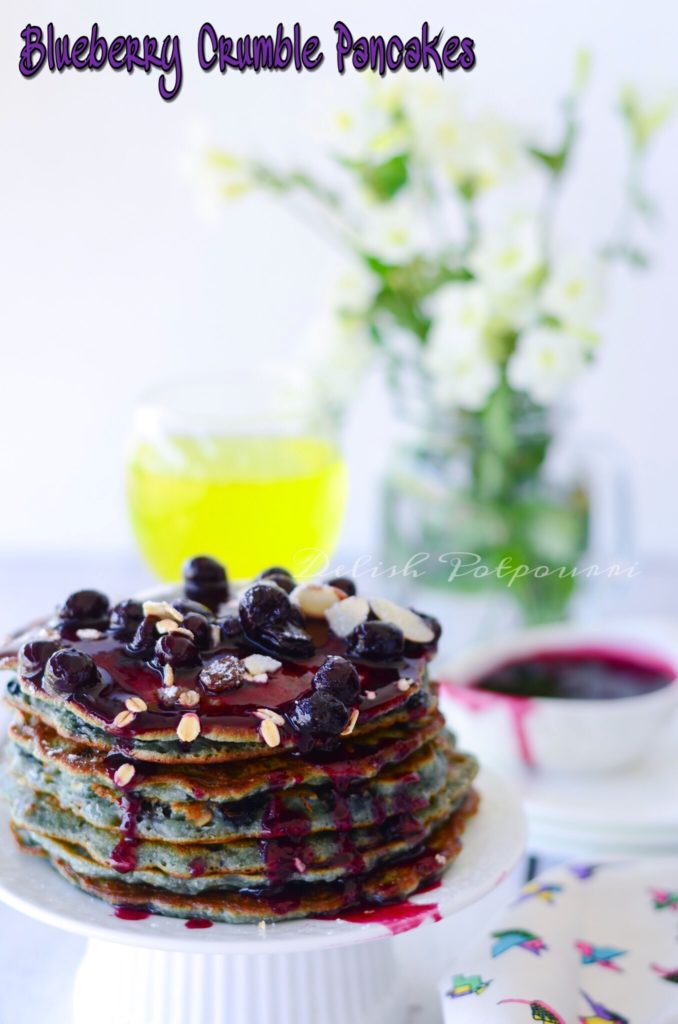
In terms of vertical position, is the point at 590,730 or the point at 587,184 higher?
the point at 587,184

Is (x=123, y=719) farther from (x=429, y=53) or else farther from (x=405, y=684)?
(x=429, y=53)

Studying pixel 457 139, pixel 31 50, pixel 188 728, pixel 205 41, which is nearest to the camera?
pixel 188 728

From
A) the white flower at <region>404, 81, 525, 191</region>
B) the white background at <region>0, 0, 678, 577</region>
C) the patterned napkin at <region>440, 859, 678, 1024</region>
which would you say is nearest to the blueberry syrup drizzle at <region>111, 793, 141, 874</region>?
the patterned napkin at <region>440, 859, 678, 1024</region>

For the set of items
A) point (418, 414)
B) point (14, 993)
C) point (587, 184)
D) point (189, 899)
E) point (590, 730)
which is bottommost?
point (14, 993)

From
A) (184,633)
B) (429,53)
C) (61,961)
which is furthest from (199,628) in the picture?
(429,53)

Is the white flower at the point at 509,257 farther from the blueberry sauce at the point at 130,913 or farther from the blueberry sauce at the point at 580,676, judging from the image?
the blueberry sauce at the point at 130,913

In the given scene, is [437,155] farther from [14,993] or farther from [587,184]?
[14,993]

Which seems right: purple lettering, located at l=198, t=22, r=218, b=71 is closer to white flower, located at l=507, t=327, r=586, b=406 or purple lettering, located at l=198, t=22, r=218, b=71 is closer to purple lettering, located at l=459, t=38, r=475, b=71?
purple lettering, located at l=459, t=38, r=475, b=71

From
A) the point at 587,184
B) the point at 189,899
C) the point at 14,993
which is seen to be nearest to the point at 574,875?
the point at 189,899
